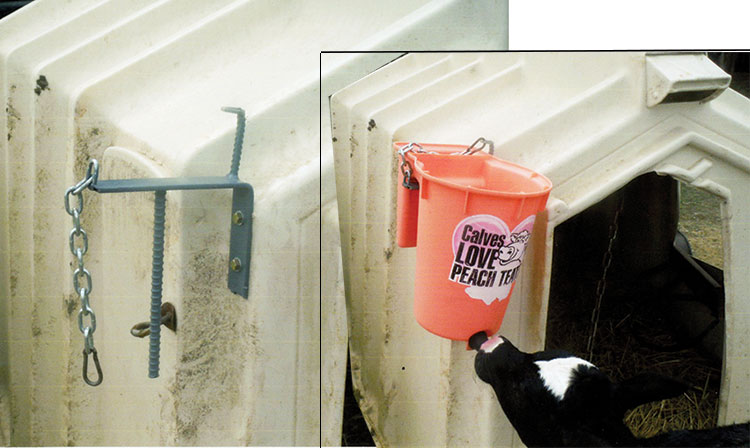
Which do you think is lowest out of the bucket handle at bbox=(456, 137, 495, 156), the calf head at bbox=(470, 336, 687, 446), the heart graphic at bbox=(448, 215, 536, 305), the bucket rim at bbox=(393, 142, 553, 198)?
the calf head at bbox=(470, 336, 687, 446)

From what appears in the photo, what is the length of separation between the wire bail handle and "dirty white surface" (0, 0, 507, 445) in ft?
0.51

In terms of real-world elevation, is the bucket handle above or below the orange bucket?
above

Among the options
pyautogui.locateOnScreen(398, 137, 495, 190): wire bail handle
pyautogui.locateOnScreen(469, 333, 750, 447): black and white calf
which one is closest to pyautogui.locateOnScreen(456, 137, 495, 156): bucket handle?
pyautogui.locateOnScreen(398, 137, 495, 190): wire bail handle

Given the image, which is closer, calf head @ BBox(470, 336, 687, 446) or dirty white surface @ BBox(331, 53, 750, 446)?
calf head @ BBox(470, 336, 687, 446)

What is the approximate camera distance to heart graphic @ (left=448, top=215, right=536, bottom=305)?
3.12 feet

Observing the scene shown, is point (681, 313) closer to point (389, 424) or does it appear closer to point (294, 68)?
point (389, 424)

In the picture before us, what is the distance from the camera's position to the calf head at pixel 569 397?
3.13ft

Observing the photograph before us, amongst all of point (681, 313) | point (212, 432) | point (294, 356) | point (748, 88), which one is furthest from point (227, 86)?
point (681, 313)

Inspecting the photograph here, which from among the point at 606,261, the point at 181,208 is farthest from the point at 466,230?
the point at 606,261

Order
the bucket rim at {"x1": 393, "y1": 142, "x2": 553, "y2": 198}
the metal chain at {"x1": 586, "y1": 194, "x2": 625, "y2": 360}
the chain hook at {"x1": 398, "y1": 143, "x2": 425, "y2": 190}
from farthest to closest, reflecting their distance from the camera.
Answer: the metal chain at {"x1": 586, "y1": 194, "x2": 625, "y2": 360} → the chain hook at {"x1": 398, "y1": 143, "x2": 425, "y2": 190} → the bucket rim at {"x1": 393, "y1": 142, "x2": 553, "y2": 198}

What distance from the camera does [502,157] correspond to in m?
1.12

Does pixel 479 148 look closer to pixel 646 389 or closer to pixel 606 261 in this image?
pixel 646 389

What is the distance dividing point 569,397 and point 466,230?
25 centimetres

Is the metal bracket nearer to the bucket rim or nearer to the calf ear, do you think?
the bucket rim
